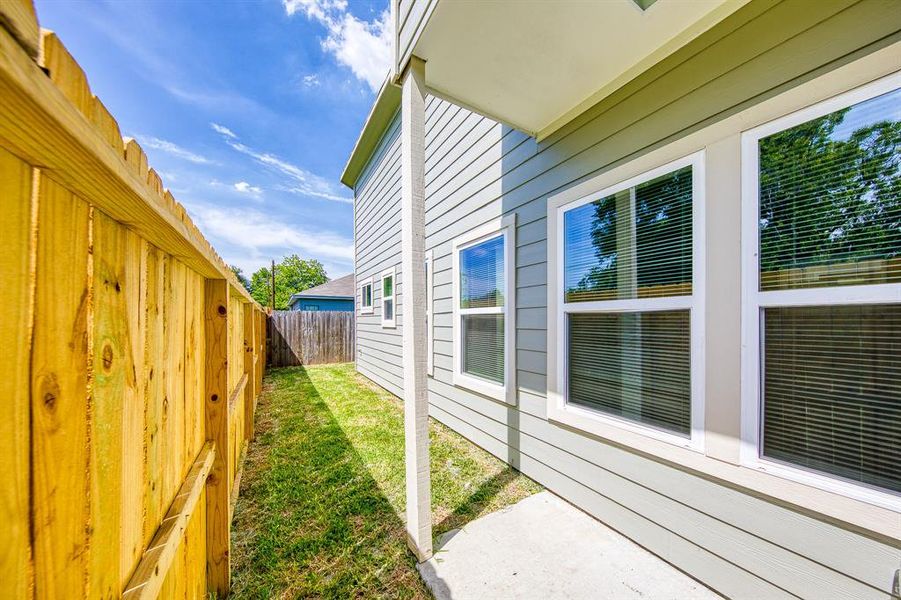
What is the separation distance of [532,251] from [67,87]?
8.78 ft

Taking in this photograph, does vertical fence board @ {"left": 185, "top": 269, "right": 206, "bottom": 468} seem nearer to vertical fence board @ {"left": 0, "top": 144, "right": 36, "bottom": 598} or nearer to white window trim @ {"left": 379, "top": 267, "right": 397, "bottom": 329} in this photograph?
vertical fence board @ {"left": 0, "top": 144, "right": 36, "bottom": 598}

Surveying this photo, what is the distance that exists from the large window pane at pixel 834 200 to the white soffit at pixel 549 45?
2.56ft

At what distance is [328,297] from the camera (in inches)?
709

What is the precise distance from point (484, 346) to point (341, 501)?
1.85 m

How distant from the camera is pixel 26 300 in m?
0.55

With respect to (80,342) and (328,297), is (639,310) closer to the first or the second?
(80,342)

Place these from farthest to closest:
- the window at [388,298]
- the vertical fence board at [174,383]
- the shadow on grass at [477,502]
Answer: the window at [388,298], the shadow on grass at [477,502], the vertical fence board at [174,383]

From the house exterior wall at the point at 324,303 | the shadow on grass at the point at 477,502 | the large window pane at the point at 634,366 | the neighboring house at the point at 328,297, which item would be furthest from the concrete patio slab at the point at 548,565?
the house exterior wall at the point at 324,303

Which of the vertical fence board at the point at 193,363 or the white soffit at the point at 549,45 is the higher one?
the white soffit at the point at 549,45

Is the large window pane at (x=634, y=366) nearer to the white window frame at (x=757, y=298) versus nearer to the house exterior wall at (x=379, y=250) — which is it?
the white window frame at (x=757, y=298)

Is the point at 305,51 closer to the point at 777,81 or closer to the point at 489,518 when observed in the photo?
the point at 777,81

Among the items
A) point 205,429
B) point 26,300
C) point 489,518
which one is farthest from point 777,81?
point 205,429

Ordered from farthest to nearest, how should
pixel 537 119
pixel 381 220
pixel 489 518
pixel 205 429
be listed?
pixel 381 220
pixel 537 119
pixel 489 518
pixel 205 429

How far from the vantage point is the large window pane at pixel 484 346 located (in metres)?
3.29
